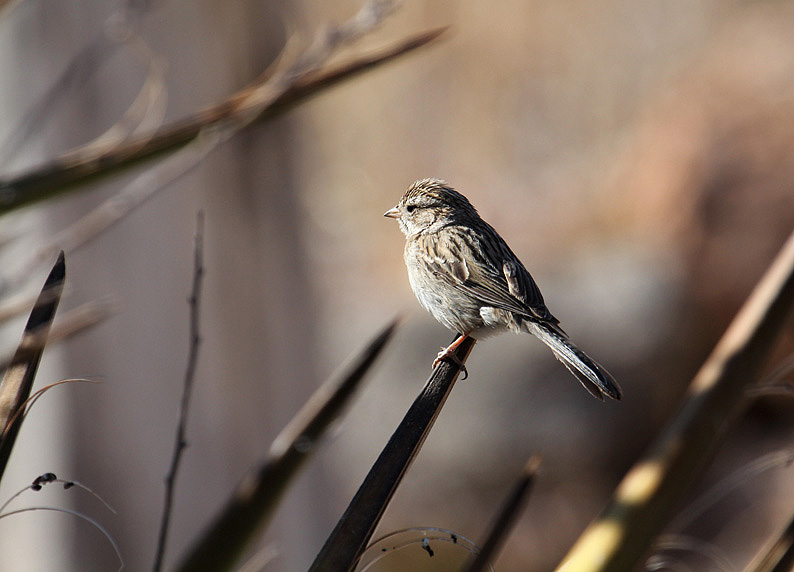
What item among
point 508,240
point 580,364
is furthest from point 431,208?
point 508,240

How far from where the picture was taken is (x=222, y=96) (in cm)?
656

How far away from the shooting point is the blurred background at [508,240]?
5.42 metres

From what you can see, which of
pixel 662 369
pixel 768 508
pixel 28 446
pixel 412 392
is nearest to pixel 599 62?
pixel 662 369

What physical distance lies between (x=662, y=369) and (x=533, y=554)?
5.58 feet

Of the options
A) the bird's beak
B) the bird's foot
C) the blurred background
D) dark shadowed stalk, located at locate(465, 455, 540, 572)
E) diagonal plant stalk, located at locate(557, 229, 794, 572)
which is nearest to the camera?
dark shadowed stalk, located at locate(465, 455, 540, 572)

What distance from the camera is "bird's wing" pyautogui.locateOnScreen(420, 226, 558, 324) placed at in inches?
84.7

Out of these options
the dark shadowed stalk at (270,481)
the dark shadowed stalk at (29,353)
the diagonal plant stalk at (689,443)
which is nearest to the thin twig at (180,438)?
the dark shadowed stalk at (270,481)

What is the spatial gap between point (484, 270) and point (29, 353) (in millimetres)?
1398

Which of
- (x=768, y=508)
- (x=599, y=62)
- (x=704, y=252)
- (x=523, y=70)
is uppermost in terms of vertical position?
(x=523, y=70)

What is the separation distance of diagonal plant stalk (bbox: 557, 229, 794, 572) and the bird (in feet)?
1.97

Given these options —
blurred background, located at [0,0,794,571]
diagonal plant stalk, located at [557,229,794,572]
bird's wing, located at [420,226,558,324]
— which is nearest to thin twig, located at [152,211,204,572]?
diagonal plant stalk, located at [557,229,794,572]

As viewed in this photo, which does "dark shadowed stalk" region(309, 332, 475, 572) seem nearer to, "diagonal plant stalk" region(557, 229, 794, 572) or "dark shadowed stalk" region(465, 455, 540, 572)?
"dark shadowed stalk" region(465, 455, 540, 572)

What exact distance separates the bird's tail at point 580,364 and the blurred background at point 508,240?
10.6 ft

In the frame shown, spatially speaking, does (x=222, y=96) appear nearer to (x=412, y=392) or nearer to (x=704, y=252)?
(x=412, y=392)
